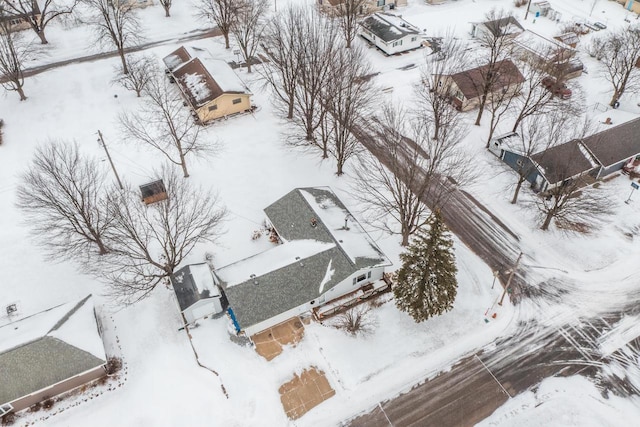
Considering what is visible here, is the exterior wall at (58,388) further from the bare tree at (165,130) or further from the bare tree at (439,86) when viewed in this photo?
the bare tree at (439,86)

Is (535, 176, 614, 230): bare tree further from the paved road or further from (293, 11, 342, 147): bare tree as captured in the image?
the paved road

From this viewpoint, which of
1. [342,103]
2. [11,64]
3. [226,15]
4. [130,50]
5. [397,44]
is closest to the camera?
[342,103]

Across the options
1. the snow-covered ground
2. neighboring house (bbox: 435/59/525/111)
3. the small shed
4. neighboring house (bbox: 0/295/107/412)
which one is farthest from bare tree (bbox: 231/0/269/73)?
neighboring house (bbox: 0/295/107/412)

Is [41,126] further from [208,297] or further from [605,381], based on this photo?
[605,381]

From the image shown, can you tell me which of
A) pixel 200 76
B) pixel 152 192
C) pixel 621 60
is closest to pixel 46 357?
pixel 152 192

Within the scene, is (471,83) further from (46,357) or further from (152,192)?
(46,357)

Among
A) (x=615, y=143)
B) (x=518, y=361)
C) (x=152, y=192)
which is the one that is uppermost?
(x=615, y=143)
